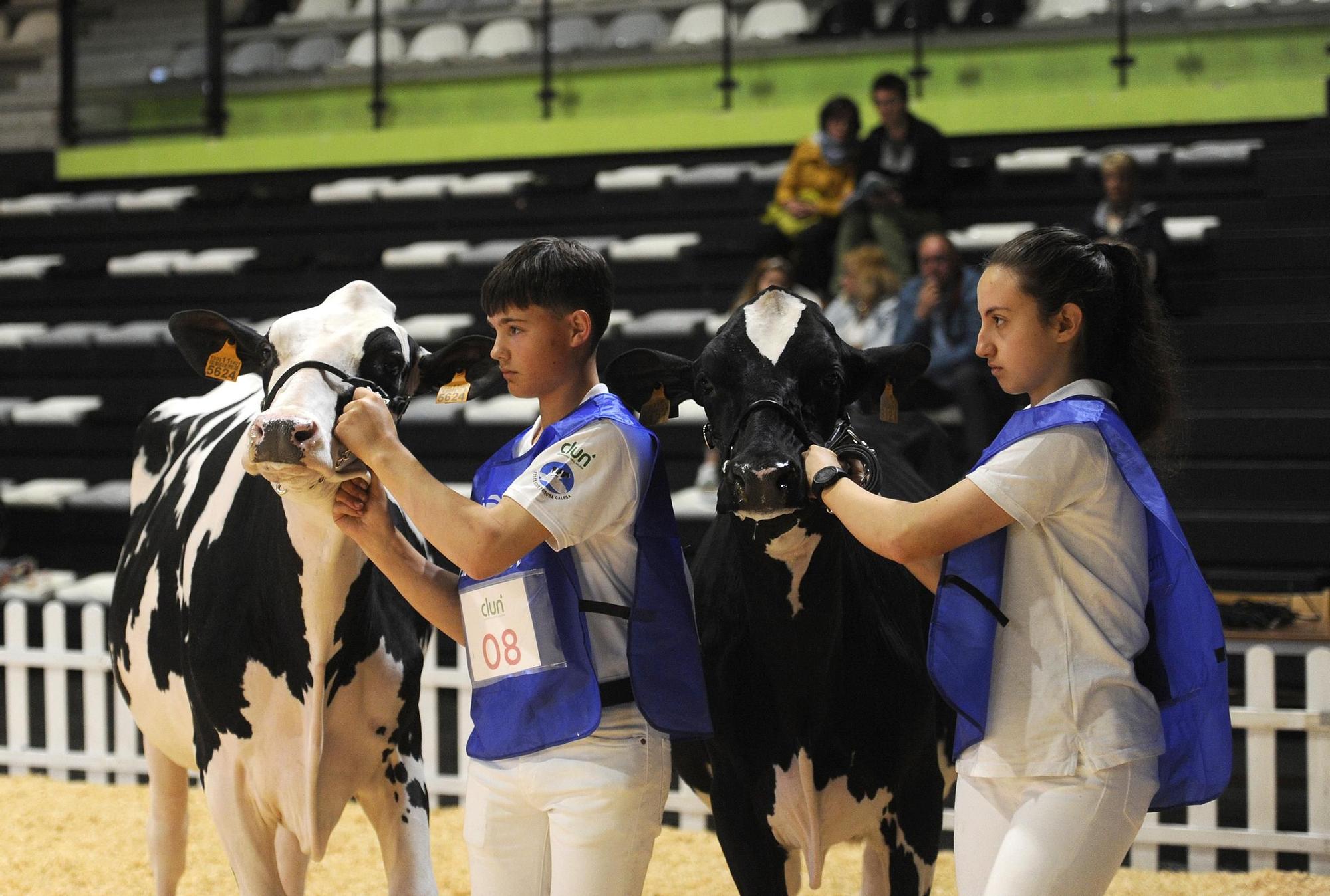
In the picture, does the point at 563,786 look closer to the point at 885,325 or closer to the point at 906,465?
the point at 906,465

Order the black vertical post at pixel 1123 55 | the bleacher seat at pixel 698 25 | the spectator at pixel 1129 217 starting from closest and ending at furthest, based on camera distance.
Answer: the spectator at pixel 1129 217 → the black vertical post at pixel 1123 55 → the bleacher seat at pixel 698 25

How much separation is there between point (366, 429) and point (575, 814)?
705 mm

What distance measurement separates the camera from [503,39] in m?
11.6

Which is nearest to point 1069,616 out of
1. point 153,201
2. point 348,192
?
point 348,192

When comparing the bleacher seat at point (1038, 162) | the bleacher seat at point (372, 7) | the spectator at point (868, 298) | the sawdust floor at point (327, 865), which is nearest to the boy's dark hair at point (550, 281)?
the sawdust floor at point (327, 865)

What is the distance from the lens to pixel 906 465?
4348 millimetres

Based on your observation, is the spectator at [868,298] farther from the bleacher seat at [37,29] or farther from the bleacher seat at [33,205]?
the bleacher seat at [37,29]

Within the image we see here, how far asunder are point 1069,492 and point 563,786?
911mm

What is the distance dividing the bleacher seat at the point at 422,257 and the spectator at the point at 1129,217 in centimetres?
433

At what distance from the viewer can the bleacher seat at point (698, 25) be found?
36.2 feet

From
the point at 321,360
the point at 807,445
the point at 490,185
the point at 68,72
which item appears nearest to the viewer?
the point at 807,445

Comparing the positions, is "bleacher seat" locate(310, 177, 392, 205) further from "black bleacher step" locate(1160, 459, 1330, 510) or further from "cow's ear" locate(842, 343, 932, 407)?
"cow's ear" locate(842, 343, 932, 407)

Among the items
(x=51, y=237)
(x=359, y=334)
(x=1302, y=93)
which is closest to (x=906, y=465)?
(x=359, y=334)

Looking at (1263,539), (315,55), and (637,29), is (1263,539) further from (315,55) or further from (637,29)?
(315,55)
